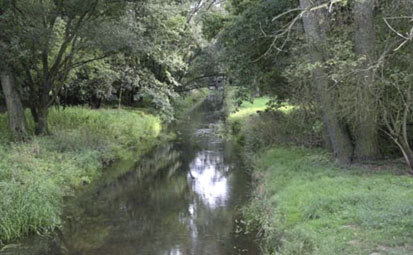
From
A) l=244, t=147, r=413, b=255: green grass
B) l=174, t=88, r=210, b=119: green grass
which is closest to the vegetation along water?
l=244, t=147, r=413, b=255: green grass

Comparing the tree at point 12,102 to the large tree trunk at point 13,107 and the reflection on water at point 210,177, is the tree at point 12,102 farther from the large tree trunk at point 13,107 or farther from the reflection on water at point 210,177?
the reflection on water at point 210,177

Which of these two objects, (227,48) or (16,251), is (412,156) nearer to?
(227,48)

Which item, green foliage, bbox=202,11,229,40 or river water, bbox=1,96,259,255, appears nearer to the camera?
river water, bbox=1,96,259,255

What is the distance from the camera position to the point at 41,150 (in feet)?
47.5

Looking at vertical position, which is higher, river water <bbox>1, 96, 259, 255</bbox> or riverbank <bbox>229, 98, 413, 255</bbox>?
riverbank <bbox>229, 98, 413, 255</bbox>

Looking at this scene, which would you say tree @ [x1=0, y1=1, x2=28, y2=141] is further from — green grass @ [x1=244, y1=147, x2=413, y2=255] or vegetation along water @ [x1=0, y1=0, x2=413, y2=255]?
green grass @ [x1=244, y1=147, x2=413, y2=255]

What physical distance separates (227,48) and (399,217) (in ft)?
36.4

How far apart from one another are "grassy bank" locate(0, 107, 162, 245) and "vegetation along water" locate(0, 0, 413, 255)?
0.17 feet

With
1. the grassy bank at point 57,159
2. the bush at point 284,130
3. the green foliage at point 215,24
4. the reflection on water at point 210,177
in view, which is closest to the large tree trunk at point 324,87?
the bush at point 284,130

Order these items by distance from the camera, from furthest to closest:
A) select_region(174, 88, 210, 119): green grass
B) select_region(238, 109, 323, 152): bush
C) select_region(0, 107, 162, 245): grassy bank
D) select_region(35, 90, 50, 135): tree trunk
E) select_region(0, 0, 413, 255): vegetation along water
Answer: select_region(174, 88, 210, 119): green grass < select_region(35, 90, 50, 135): tree trunk < select_region(238, 109, 323, 152): bush < select_region(0, 107, 162, 245): grassy bank < select_region(0, 0, 413, 255): vegetation along water

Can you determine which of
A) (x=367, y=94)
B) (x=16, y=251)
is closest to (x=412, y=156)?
(x=367, y=94)

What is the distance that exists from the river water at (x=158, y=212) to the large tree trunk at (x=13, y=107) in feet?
11.9

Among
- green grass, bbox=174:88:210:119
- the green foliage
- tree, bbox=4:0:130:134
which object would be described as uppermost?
the green foliage

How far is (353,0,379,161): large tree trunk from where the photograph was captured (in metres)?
10.5
